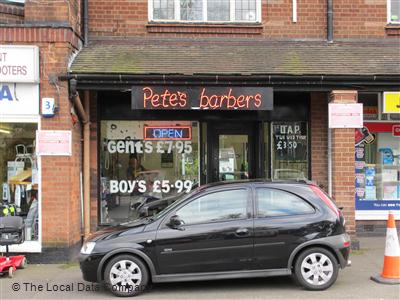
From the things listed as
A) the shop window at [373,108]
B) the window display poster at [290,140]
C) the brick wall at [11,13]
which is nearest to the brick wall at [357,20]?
the shop window at [373,108]

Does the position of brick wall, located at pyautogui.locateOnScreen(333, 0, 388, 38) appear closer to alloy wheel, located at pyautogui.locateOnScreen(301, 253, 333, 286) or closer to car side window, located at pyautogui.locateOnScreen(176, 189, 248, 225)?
car side window, located at pyautogui.locateOnScreen(176, 189, 248, 225)

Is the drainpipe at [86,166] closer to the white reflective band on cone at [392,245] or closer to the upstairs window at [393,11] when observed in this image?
the white reflective band on cone at [392,245]

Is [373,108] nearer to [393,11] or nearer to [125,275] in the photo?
[393,11]

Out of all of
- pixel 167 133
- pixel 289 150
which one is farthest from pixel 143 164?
pixel 289 150

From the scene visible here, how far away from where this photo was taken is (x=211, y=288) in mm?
7336

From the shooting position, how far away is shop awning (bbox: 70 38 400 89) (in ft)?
31.5

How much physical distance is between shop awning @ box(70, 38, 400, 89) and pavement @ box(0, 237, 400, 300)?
3.54 m

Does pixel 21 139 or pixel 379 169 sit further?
pixel 379 169

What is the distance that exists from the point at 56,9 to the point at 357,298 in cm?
679

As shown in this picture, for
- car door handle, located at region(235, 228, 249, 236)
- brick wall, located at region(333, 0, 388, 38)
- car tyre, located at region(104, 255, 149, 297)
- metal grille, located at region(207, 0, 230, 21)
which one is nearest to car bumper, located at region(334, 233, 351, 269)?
car door handle, located at region(235, 228, 249, 236)

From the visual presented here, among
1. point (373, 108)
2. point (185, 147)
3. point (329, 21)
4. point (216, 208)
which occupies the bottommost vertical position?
point (216, 208)

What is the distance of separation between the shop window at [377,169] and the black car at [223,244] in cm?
472

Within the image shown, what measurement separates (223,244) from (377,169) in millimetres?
6001

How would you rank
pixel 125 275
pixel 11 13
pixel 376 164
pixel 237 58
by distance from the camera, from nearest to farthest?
1. pixel 125 275
2. pixel 11 13
3. pixel 237 58
4. pixel 376 164
